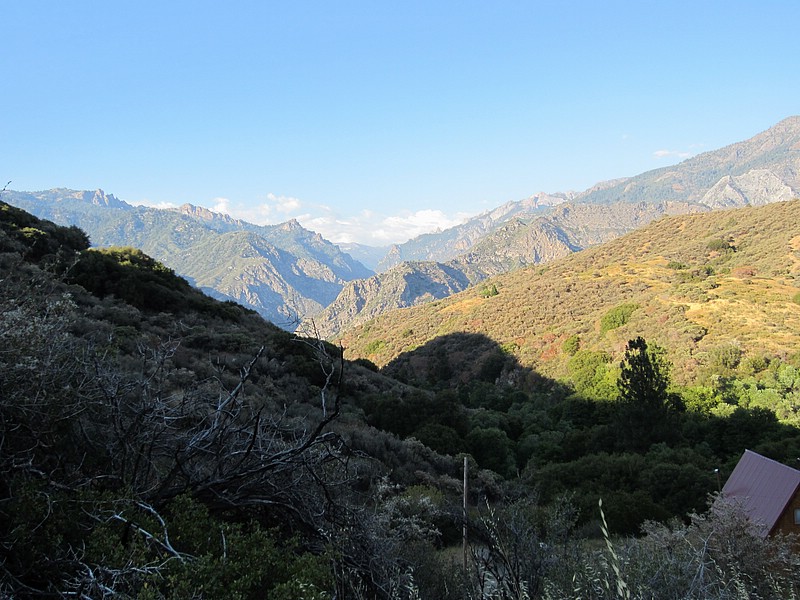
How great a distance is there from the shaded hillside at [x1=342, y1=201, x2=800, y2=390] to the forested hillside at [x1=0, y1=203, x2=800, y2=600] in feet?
56.9

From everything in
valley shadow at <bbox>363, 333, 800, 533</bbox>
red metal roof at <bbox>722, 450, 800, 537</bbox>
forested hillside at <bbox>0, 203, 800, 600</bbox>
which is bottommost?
valley shadow at <bbox>363, 333, 800, 533</bbox>

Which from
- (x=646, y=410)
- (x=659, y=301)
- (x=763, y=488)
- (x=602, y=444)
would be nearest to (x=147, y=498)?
(x=763, y=488)

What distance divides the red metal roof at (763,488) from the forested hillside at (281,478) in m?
1.50

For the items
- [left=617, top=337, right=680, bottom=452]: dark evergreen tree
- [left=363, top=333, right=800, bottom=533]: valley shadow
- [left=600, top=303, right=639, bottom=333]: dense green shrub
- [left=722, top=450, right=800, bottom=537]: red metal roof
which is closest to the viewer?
[left=722, top=450, right=800, bottom=537]: red metal roof

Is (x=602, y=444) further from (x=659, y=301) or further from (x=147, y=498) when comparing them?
(x=659, y=301)

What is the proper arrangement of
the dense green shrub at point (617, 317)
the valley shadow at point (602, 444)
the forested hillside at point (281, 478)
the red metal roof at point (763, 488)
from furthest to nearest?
1. the dense green shrub at point (617, 317)
2. the valley shadow at point (602, 444)
3. the red metal roof at point (763, 488)
4. the forested hillside at point (281, 478)

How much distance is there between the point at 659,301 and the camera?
1805 inches

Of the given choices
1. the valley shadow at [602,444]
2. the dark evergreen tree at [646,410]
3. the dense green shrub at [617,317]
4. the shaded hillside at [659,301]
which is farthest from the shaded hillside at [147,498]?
the dense green shrub at [617,317]

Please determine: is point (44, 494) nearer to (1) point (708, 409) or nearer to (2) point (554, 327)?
Answer: (1) point (708, 409)

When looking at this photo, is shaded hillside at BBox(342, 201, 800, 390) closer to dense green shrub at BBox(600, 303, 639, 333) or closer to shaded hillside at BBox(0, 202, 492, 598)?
dense green shrub at BBox(600, 303, 639, 333)

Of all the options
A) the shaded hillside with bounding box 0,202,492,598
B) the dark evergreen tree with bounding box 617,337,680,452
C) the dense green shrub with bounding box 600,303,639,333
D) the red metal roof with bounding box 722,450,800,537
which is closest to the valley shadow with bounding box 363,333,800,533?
the dark evergreen tree with bounding box 617,337,680,452

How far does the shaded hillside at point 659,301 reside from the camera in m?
37.4

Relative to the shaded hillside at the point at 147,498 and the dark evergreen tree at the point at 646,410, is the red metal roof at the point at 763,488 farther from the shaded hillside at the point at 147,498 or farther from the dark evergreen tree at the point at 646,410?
the shaded hillside at the point at 147,498

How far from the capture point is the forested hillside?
2.97 metres
